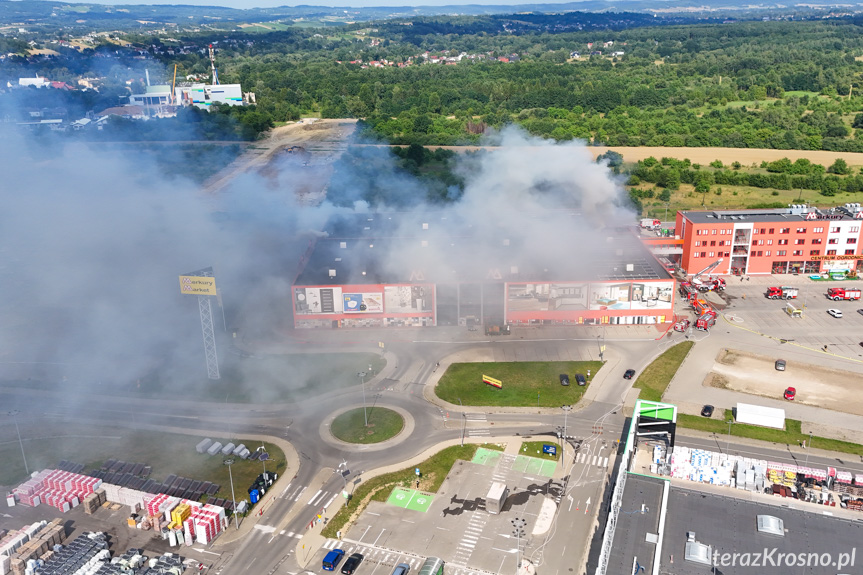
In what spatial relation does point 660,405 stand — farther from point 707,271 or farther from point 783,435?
point 707,271

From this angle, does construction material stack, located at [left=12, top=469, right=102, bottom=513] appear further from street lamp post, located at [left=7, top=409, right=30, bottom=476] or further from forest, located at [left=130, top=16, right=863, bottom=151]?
forest, located at [left=130, top=16, right=863, bottom=151]

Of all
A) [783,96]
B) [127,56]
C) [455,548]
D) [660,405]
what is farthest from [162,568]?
[783,96]

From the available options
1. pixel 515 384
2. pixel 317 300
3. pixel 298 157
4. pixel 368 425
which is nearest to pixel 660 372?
pixel 515 384

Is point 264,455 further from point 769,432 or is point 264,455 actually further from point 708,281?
point 708,281

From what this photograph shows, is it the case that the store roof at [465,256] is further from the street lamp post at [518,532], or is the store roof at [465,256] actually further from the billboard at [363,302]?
the street lamp post at [518,532]

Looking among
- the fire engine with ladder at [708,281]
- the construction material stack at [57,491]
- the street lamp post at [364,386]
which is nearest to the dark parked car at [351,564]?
the street lamp post at [364,386]

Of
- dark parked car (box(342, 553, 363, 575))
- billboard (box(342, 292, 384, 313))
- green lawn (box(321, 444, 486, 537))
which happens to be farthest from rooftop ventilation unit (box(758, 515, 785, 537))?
billboard (box(342, 292, 384, 313))
